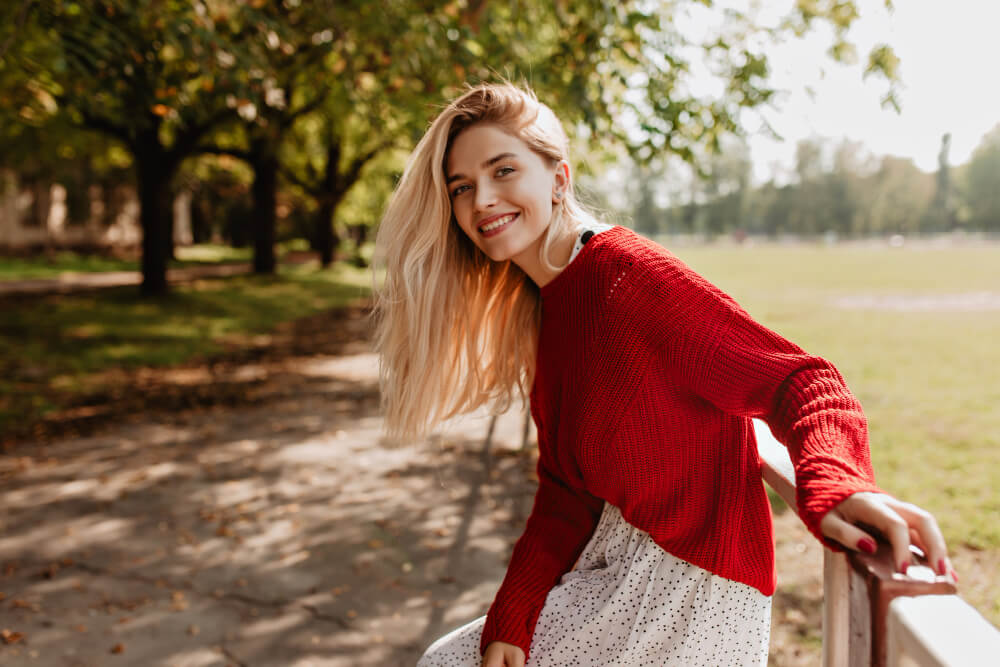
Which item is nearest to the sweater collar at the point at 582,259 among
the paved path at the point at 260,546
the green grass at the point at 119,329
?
the paved path at the point at 260,546

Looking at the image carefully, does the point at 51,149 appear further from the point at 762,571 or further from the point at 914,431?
the point at 762,571

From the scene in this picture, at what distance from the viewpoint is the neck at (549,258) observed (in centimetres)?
201

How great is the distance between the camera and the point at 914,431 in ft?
22.2

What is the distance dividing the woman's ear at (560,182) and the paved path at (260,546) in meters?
0.82

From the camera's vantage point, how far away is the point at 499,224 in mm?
2010

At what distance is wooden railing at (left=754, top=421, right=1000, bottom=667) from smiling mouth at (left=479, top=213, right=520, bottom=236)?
1153mm

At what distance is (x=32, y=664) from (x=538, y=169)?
301 centimetres

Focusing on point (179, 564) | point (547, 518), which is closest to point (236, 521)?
point (179, 564)

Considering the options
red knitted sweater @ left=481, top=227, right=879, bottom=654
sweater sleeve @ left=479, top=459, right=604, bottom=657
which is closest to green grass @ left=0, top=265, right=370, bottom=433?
sweater sleeve @ left=479, top=459, right=604, bottom=657

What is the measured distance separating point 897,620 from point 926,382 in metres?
9.18

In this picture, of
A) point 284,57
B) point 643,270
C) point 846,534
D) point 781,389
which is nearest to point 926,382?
point 284,57

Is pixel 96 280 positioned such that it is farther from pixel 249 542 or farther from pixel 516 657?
pixel 516 657

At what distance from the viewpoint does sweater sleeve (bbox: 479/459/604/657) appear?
1803 millimetres

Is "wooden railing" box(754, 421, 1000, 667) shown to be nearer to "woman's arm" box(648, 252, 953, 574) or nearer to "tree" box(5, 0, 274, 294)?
"woman's arm" box(648, 252, 953, 574)
